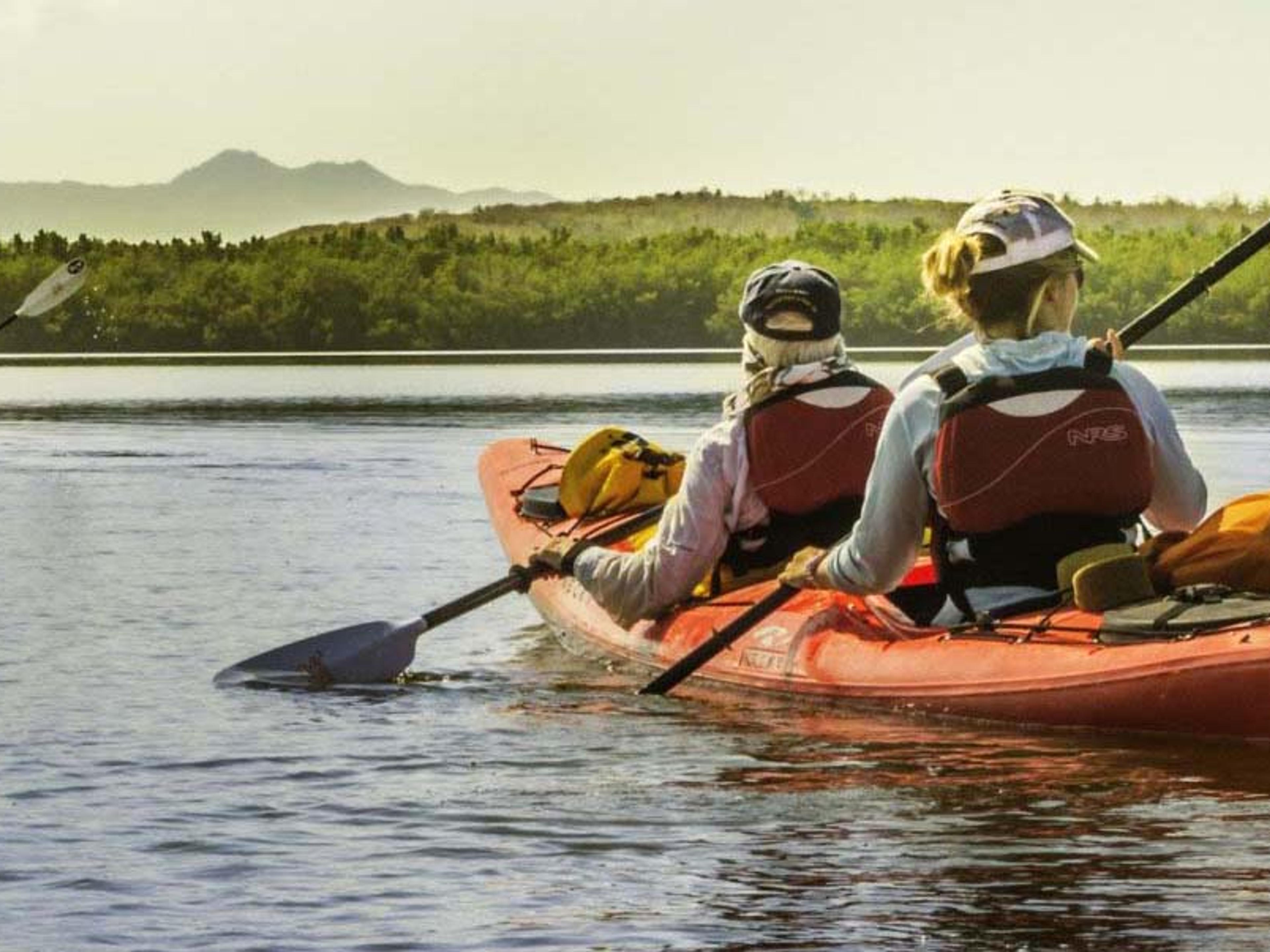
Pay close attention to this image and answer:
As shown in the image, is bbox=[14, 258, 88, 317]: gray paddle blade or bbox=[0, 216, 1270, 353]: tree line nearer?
bbox=[14, 258, 88, 317]: gray paddle blade

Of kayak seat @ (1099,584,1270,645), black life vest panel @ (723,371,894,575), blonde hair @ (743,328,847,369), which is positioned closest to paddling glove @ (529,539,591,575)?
black life vest panel @ (723,371,894,575)

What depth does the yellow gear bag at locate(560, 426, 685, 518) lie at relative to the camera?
1073cm

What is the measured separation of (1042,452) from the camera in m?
7.37

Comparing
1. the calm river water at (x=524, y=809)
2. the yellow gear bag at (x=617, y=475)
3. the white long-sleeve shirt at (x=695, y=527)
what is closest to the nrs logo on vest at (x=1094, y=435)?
the calm river water at (x=524, y=809)

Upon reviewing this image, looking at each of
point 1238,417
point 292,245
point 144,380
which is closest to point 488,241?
point 292,245

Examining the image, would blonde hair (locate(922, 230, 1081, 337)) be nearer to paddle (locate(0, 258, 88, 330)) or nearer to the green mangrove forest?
paddle (locate(0, 258, 88, 330))

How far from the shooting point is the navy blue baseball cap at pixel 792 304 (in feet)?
28.0

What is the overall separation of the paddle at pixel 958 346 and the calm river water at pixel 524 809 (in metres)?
0.11

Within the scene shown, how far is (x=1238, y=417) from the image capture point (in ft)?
86.2

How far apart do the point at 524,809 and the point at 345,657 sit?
278cm

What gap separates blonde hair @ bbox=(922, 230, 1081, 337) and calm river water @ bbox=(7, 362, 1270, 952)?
1194 millimetres

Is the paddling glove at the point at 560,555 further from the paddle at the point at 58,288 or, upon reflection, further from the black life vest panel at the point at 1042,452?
the paddle at the point at 58,288

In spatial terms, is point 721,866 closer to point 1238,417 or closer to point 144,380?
point 1238,417

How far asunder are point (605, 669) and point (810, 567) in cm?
198
